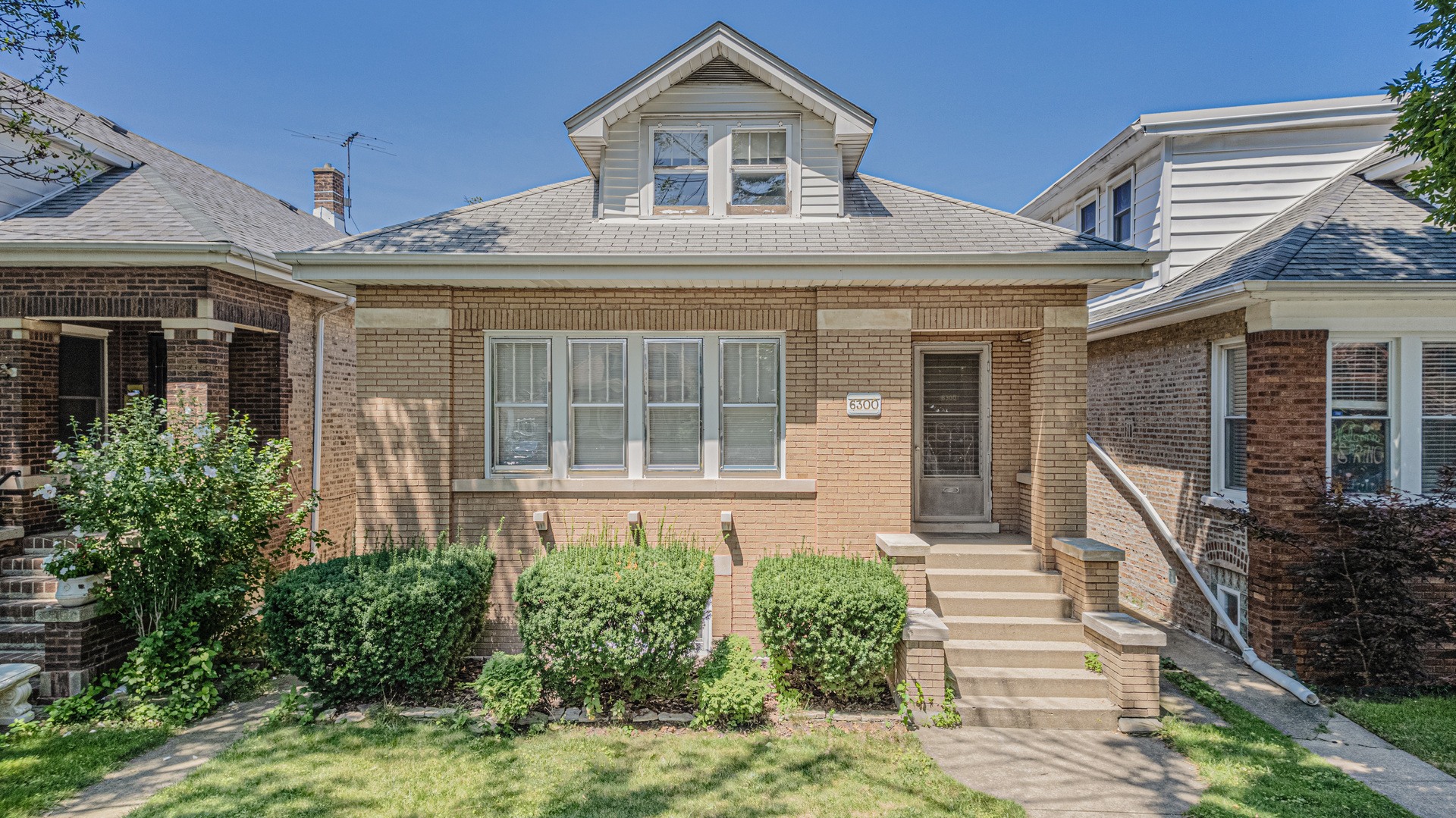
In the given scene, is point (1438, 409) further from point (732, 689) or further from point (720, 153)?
point (720, 153)

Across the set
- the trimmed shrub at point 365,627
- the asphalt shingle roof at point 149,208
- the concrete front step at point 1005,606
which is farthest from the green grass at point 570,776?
the asphalt shingle roof at point 149,208

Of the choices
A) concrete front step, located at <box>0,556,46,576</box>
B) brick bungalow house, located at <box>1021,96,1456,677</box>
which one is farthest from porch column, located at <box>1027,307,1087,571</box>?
concrete front step, located at <box>0,556,46,576</box>

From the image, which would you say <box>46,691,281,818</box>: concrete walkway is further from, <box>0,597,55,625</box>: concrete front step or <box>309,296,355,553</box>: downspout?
<box>309,296,355,553</box>: downspout

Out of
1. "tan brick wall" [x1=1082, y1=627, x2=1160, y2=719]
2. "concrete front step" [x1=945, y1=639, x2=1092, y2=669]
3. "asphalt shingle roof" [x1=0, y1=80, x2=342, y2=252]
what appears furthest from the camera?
"asphalt shingle roof" [x1=0, y1=80, x2=342, y2=252]

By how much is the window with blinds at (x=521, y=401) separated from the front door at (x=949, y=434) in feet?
14.6

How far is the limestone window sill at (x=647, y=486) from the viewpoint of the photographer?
280 inches

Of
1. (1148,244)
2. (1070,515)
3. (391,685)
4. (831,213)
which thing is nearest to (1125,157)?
(1148,244)

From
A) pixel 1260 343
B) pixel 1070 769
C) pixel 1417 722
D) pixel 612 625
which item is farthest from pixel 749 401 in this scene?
pixel 1417 722

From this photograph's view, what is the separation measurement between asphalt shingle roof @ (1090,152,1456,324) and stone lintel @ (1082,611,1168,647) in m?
3.71

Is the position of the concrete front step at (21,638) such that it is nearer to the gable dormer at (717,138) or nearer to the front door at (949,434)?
the gable dormer at (717,138)

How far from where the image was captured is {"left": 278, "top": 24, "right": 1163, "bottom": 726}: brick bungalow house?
6699mm

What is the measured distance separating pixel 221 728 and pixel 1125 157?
1314 centimetres

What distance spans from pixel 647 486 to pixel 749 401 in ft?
4.75

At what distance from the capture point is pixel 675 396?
7.34m
